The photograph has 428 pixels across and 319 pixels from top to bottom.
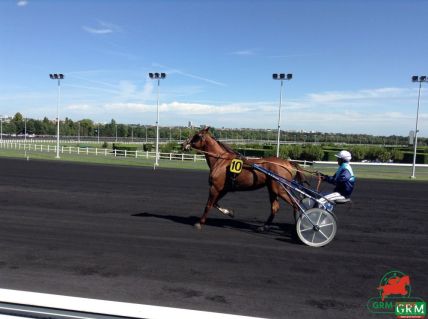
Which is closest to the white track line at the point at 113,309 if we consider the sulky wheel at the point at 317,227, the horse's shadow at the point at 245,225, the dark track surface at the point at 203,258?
the dark track surface at the point at 203,258

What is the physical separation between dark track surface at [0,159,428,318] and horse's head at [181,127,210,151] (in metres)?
1.60

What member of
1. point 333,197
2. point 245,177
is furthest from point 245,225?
point 333,197

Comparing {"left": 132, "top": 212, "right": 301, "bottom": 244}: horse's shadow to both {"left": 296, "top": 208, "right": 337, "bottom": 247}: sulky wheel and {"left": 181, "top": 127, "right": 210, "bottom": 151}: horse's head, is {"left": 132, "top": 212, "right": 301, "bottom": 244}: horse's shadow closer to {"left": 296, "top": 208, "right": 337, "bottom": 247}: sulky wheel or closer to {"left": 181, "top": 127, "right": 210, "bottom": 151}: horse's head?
{"left": 296, "top": 208, "right": 337, "bottom": 247}: sulky wheel

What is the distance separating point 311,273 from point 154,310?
362cm

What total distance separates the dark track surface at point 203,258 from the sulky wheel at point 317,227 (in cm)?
17

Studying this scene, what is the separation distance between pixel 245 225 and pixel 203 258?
2.66 metres

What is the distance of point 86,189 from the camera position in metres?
13.4

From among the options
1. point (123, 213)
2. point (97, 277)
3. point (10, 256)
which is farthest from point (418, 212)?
point (10, 256)

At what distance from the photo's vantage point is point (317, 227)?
638 cm

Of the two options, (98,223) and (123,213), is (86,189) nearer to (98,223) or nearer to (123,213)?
(123,213)
